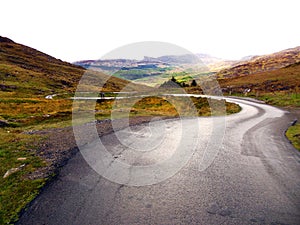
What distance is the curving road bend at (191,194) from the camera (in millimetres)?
6086

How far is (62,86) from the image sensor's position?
81625 millimetres

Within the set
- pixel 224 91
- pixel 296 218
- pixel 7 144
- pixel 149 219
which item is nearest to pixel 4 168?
pixel 7 144

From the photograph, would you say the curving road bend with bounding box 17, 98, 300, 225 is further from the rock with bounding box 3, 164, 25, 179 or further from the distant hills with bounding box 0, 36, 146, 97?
the distant hills with bounding box 0, 36, 146, 97

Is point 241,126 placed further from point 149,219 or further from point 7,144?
point 7,144

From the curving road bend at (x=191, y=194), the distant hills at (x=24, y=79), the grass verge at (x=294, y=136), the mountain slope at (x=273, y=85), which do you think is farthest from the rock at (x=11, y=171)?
the distant hills at (x=24, y=79)

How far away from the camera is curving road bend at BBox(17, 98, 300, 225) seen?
240 inches

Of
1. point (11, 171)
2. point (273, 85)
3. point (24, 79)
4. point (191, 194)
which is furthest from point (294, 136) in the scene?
point (24, 79)

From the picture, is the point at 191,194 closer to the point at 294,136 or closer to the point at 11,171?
the point at 11,171

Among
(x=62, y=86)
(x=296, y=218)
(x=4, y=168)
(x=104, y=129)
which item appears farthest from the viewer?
(x=62, y=86)

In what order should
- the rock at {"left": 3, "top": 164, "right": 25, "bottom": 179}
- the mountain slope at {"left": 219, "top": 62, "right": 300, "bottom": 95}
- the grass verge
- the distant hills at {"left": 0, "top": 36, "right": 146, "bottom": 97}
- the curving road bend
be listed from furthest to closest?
the distant hills at {"left": 0, "top": 36, "right": 146, "bottom": 97} < the mountain slope at {"left": 219, "top": 62, "right": 300, "bottom": 95} < the grass verge < the rock at {"left": 3, "top": 164, "right": 25, "bottom": 179} < the curving road bend

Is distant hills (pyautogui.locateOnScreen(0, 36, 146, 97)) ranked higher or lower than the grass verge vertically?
lower

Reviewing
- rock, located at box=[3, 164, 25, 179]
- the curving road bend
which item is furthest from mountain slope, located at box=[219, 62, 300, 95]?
rock, located at box=[3, 164, 25, 179]

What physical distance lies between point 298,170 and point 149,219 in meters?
6.44

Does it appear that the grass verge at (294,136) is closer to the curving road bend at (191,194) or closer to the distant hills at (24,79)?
the curving road bend at (191,194)
